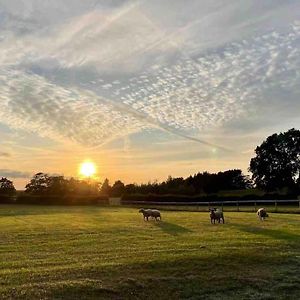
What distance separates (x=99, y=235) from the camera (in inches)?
979

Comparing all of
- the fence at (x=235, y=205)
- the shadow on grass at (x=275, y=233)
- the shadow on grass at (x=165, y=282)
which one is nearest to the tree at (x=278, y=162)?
the fence at (x=235, y=205)

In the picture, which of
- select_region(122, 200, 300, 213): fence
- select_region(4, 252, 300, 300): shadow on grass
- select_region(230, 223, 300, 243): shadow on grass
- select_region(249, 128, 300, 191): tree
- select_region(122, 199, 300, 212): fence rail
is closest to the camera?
select_region(4, 252, 300, 300): shadow on grass

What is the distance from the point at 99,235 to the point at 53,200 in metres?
76.9

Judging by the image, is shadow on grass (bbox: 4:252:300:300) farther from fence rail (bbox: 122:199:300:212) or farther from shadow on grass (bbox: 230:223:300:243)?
fence rail (bbox: 122:199:300:212)

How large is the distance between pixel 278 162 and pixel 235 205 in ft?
146

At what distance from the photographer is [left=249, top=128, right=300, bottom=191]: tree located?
104 meters

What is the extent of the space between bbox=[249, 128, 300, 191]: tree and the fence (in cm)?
3305

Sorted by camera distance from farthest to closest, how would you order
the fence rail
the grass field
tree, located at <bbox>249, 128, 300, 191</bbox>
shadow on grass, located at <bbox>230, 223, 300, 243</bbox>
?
tree, located at <bbox>249, 128, 300, 191</bbox>, the fence rail, shadow on grass, located at <bbox>230, 223, 300, 243</bbox>, the grass field

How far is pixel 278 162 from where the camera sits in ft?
345

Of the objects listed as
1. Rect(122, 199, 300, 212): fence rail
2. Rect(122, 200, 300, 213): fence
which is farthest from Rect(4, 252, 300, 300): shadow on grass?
Rect(122, 199, 300, 212): fence rail

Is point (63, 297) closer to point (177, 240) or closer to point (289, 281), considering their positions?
point (289, 281)

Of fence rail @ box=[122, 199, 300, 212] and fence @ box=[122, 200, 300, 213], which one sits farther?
fence rail @ box=[122, 199, 300, 212]

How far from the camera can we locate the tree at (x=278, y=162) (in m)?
104

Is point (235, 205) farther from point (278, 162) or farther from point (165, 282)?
point (165, 282)
